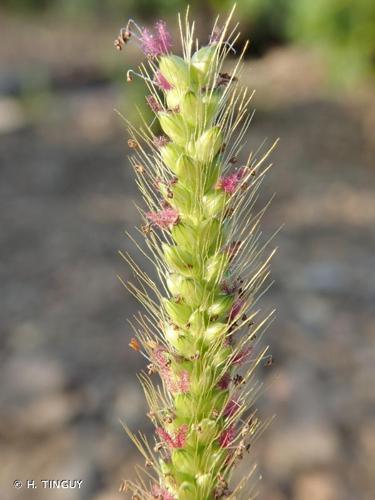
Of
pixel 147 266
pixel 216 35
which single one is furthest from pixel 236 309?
pixel 147 266

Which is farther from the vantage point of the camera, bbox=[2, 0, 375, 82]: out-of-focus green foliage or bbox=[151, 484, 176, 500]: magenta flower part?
bbox=[2, 0, 375, 82]: out-of-focus green foliage

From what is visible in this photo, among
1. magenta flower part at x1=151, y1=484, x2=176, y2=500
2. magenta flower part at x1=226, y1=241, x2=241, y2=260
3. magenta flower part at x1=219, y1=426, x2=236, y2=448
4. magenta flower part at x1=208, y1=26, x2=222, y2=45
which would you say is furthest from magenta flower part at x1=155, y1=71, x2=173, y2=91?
magenta flower part at x1=151, y1=484, x2=176, y2=500

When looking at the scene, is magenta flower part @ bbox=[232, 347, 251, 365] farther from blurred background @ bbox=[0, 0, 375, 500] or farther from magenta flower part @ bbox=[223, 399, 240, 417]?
blurred background @ bbox=[0, 0, 375, 500]

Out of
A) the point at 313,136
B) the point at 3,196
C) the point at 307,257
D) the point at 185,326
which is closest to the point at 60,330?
the point at 307,257

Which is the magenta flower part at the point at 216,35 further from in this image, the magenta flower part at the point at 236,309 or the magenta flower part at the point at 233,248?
the magenta flower part at the point at 236,309

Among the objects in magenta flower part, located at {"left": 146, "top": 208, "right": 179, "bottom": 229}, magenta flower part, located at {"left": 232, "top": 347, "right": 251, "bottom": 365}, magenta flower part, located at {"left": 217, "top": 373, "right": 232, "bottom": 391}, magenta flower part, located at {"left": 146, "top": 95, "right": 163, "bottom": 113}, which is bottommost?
magenta flower part, located at {"left": 217, "top": 373, "right": 232, "bottom": 391}

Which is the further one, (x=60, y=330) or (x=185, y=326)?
(x=60, y=330)

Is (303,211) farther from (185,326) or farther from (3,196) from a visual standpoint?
(185,326)

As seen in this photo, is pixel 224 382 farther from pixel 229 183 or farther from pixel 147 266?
pixel 147 266
